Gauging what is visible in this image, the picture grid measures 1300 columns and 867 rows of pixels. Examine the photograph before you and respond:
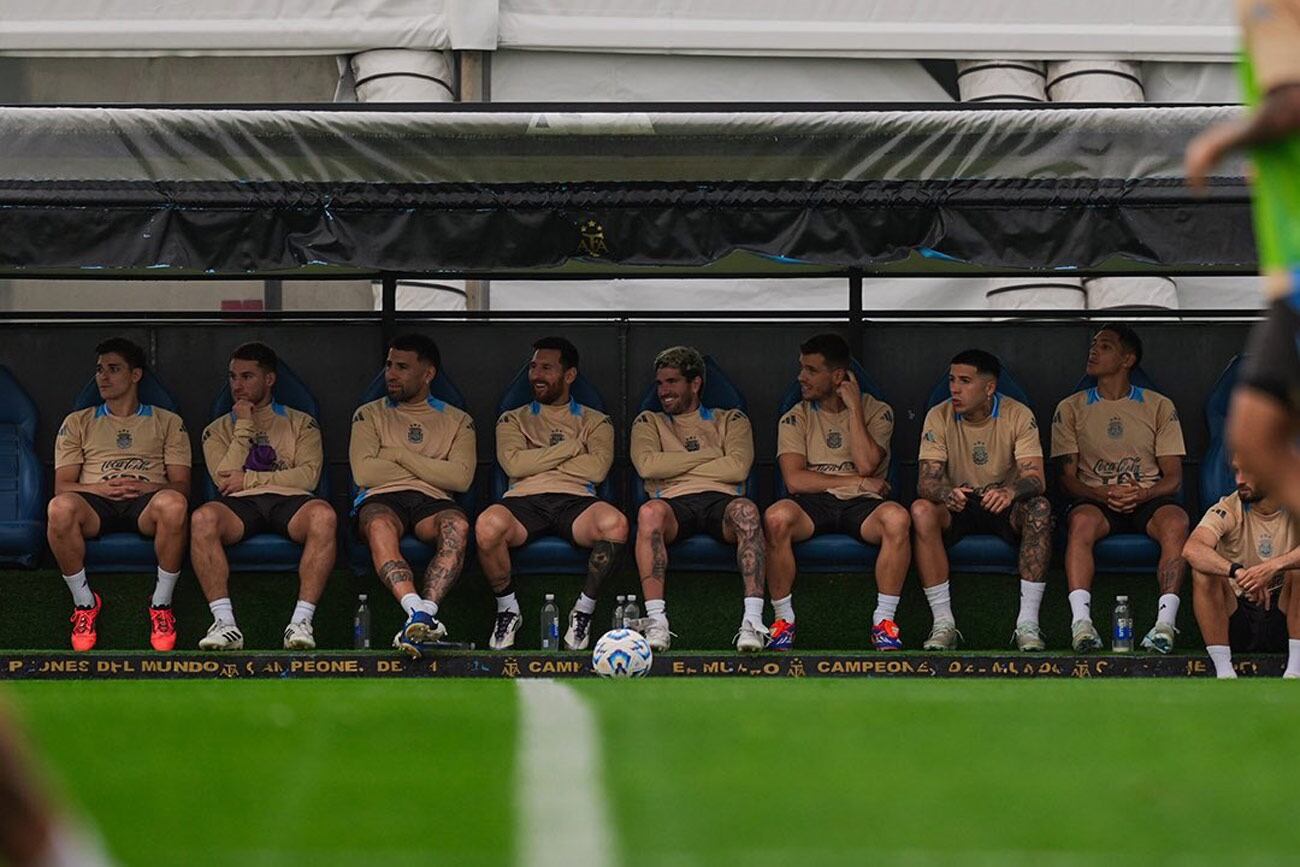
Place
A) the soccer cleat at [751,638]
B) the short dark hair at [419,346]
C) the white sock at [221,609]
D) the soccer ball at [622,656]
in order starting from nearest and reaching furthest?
1. the soccer ball at [622,656]
2. the soccer cleat at [751,638]
3. the white sock at [221,609]
4. the short dark hair at [419,346]

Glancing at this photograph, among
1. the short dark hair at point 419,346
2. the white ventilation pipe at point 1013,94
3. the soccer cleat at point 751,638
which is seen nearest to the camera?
the soccer cleat at point 751,638

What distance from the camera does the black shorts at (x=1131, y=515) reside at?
11680 millimetres

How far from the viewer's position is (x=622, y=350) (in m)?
12.8

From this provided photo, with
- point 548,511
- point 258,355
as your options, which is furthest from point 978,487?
point 258,355

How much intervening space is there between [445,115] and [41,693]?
13.6 ft

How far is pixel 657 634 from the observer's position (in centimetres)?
1118

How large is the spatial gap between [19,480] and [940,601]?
5.80m

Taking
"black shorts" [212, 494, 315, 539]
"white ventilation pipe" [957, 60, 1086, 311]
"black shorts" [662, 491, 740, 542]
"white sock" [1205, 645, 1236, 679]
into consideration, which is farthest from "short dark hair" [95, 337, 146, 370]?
"white ventilation pipe" [957, 60, 1086, 311]

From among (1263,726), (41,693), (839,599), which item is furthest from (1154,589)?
(41,693)

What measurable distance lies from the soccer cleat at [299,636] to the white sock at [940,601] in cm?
365

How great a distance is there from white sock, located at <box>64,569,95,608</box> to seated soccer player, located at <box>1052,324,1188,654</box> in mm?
5880

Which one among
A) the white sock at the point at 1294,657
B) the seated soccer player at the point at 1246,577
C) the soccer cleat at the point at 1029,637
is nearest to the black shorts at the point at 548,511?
the soccer cleat at the point at 1029,637

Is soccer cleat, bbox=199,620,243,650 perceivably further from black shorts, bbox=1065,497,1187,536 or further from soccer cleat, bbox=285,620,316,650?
black shorts, bbox=1065,497,1187,536

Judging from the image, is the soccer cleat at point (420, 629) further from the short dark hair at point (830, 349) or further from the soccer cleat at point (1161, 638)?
the soccer cleat at point (1161, 638)
